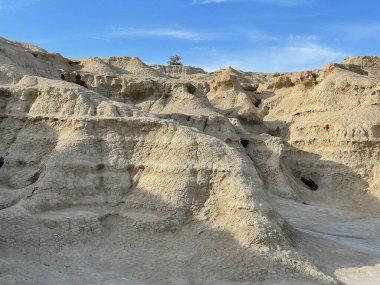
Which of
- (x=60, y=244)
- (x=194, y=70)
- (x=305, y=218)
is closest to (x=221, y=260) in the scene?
(x=60, y=244)

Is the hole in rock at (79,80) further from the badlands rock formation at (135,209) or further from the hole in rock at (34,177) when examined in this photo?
the hole in rock at (34,177)

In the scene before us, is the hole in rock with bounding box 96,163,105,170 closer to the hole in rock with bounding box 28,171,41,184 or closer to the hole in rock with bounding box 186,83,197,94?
the hole in rock with bounding box 28,171,41,184

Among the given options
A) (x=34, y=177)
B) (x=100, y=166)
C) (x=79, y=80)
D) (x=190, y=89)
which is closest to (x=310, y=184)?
(x=190, y=89)

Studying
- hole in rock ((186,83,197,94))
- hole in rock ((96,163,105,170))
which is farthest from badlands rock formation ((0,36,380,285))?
hole in rock ((186,83,197,94))

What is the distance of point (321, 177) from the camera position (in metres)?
32.3

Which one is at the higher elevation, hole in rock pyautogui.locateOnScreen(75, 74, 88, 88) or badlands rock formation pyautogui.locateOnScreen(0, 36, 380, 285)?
hole in rock pyautogui.locateOnScreen(75, 74, 88, 88)

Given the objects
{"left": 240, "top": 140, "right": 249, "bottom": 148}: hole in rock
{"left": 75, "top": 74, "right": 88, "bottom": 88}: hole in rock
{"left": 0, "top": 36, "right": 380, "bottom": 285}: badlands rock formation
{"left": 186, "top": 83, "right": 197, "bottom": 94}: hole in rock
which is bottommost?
{"left": 0, "top": 36, "right": 380, "bottom": 285}: badlands rock formation

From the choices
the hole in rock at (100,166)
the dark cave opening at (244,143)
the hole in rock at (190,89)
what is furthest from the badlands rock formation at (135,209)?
the hole in rock at (190,89)

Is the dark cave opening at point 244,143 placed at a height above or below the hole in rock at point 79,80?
below

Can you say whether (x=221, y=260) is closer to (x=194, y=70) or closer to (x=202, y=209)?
(x=202, y=209)

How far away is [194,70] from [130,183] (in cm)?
5075

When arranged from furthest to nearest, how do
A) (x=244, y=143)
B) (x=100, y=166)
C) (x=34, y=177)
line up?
(x=244, y=143) < (x=34, y=177) < (x=100, y=166)

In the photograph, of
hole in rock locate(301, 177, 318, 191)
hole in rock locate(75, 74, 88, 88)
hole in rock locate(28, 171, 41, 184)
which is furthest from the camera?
hole in rock locate(75, 74, 88, 88)

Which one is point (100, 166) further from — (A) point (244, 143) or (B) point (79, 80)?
(B) point (79, 80)
